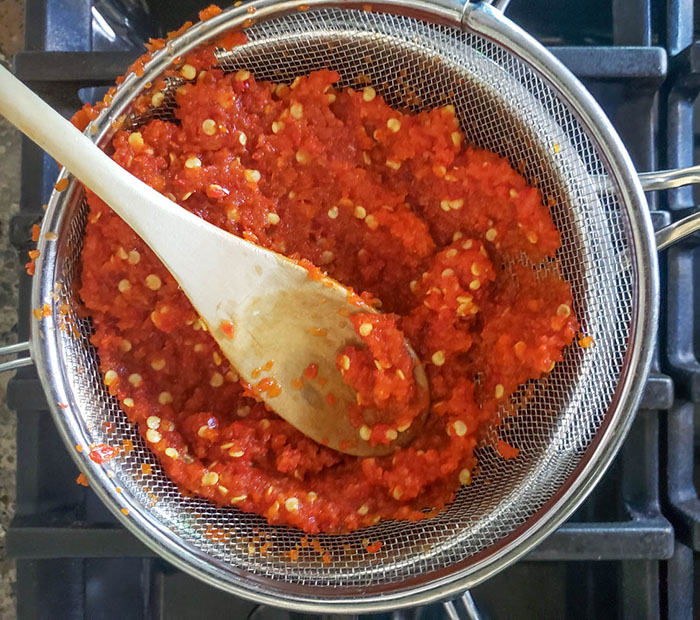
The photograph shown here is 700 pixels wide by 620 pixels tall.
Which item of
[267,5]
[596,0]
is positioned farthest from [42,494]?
[596,0]

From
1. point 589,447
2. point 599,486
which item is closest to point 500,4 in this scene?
point 589,447

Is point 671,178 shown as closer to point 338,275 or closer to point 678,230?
point 678,230

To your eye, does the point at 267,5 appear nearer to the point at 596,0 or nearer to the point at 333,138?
the point at 333,138

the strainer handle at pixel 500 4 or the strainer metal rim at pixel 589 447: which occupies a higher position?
the strainer handle at pixel 500 4

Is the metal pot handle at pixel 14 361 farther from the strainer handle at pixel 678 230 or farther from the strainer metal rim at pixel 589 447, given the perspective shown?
the strainer handle at pixel 678 230

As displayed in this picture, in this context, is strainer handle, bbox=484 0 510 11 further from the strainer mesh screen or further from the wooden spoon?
the wooden spoon

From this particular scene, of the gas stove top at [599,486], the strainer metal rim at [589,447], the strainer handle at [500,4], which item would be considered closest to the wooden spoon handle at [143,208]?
the strainer metal rim at [589,447]

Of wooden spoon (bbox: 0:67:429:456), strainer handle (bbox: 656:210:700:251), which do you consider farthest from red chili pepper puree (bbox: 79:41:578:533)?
strainer handle (bbox: 656:210:700:251)
